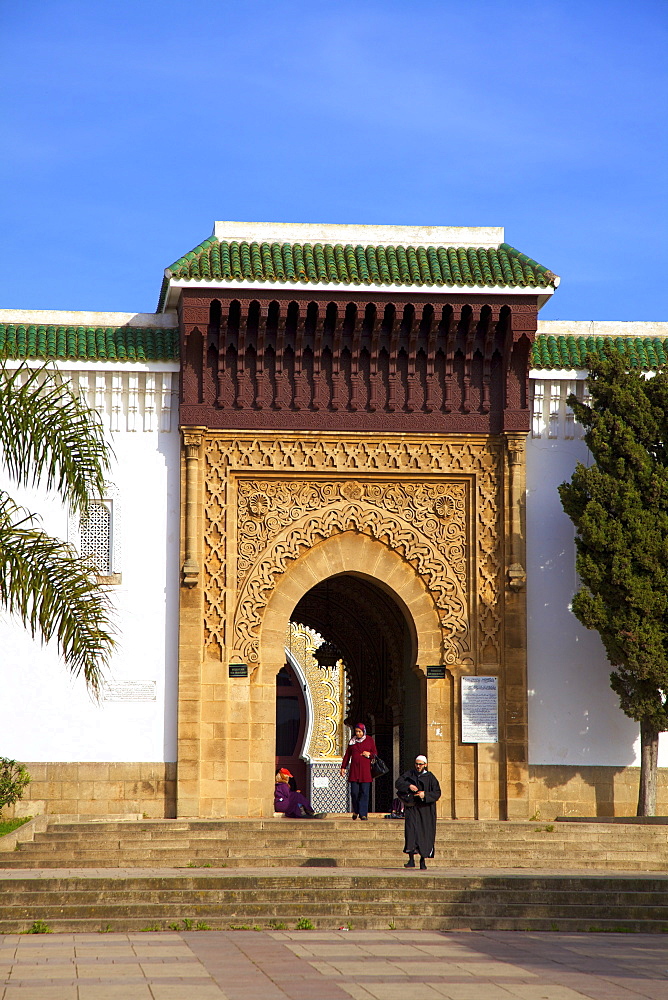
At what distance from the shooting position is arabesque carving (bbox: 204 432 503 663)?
14828 mm

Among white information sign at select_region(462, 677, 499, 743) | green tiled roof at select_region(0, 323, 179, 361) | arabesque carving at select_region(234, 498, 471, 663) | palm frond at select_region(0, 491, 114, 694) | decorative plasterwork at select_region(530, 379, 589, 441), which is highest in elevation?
green tiled roof at select_region(0, 323, 179, 361)

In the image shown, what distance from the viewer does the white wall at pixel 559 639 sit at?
48.5ft

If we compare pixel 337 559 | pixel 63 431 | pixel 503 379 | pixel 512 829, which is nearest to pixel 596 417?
pixel 503 379

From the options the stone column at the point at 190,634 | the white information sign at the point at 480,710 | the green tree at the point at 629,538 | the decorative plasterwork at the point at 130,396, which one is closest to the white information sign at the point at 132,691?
the stone column at the point at 190,634

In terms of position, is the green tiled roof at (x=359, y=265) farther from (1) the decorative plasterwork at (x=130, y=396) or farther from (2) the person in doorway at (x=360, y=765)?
(2) the person in doorway at (x=360, y=765)

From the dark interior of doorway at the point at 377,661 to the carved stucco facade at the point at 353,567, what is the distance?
0.46 meters

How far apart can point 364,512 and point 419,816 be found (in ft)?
14.3

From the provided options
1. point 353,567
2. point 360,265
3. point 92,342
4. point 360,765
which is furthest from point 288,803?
point 360,265

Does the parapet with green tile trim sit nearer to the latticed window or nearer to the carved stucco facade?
the carved stucco facade

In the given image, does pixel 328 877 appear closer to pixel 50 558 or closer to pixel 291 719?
pixel 50 558

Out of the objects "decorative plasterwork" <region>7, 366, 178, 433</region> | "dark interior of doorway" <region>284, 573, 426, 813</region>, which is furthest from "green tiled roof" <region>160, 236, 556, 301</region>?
"dark interior of doorway" <region>284, 573, 426, 813</region>

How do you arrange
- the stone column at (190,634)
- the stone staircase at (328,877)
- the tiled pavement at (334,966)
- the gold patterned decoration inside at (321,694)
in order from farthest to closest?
1. the gold patterned decoration inside at (321,694)
2. the stone column at (190,634)
3. the stone staircase at (328,877)
4. the tiled pavement at (334,966)

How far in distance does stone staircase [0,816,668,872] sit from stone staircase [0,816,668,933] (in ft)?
0.04

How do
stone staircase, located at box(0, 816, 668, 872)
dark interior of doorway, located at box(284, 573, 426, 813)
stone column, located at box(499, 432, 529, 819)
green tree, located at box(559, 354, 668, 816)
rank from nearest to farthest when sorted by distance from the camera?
1. stone staircase, located at box(0, 816, 668, 872)
2. green tree, located at box(559, 354, 668, 816)
3. stone column, located at box(499, 432, 529, 819)
4. dark interior of doorway, located at box(284, 573, 426, 813)
